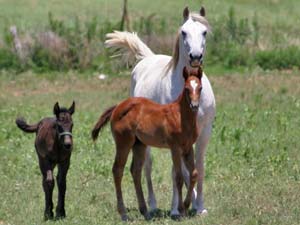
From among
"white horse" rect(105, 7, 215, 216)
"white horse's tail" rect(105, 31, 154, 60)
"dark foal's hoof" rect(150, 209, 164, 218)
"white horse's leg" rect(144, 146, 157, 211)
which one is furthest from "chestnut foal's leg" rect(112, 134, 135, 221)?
"white horse's tail" rect(105, 31, 154, 60)

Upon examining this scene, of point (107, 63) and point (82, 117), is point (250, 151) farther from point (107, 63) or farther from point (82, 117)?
point (107, 63)

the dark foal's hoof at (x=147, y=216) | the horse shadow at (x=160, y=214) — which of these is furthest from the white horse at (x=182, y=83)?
the dark foal's hoof at (x=147, y=216)

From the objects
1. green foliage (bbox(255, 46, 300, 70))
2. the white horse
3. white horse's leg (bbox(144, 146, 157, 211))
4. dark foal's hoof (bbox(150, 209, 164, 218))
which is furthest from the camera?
green foliage (bbox(255, 46, 300, 70))

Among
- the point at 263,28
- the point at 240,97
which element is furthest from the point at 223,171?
the point at 263,28

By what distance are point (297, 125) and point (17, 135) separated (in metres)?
5.04

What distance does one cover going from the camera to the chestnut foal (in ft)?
31.4

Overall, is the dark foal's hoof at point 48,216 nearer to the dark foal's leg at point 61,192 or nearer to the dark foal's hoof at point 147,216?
the dark foal's leg at point 61,192

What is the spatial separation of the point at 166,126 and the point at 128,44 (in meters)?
3.75

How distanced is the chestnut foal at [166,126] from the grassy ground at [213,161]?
0.62m

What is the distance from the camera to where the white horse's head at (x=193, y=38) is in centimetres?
1013

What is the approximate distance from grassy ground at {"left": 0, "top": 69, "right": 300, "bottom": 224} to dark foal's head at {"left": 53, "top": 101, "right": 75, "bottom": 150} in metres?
0.84

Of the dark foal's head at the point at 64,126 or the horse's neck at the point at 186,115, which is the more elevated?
the horse's neck at the point at 186,115

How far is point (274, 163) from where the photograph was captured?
13.4m

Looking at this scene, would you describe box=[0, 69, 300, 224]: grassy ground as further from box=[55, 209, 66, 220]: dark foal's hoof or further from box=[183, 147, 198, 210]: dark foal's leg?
box=[183, 147, 198, 210]: dark foal's leg
